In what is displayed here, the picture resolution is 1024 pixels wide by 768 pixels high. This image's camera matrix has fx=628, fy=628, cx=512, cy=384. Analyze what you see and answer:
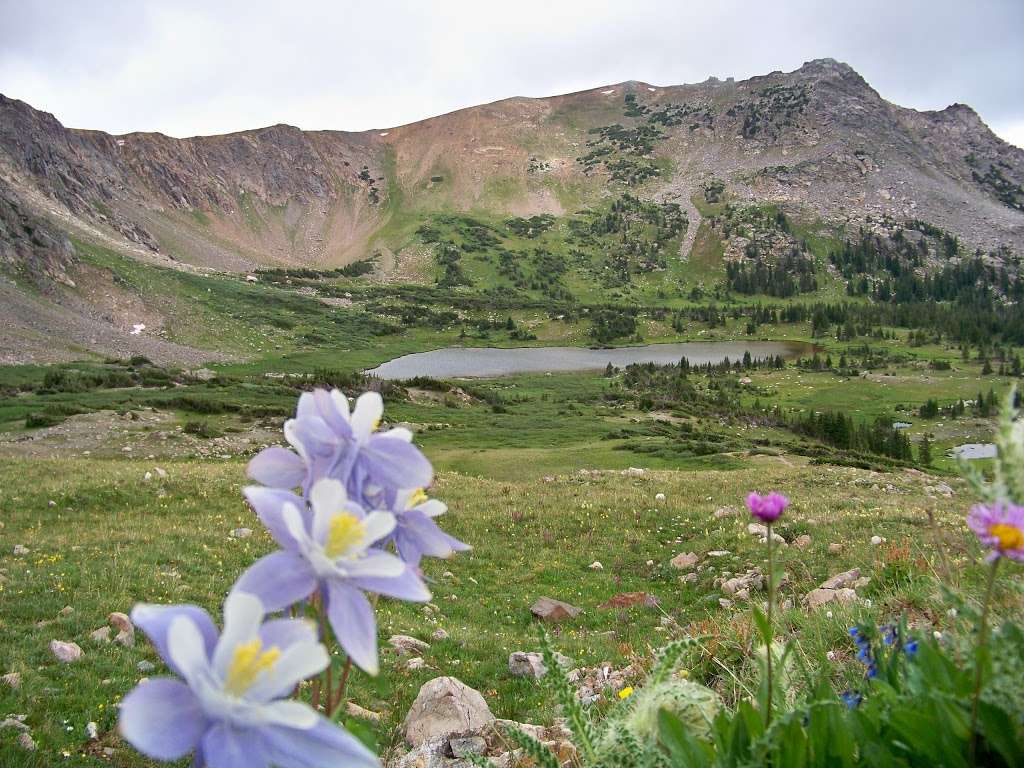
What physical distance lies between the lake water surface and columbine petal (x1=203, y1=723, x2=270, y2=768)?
7717cm

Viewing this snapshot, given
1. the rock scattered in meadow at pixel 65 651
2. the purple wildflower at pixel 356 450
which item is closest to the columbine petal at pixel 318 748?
the purple wildflower at pixel 356 450

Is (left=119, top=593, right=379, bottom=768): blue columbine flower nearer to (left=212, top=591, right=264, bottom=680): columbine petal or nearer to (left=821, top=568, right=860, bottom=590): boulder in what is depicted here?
(left=212, top=591, right=264, bottom=680): columbine petal

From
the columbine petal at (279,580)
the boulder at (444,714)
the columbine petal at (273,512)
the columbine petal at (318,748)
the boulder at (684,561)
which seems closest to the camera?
the columbine petal at (318,748)

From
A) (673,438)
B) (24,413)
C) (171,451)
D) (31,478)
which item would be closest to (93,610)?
(31,478)

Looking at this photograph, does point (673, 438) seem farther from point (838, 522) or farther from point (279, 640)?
point (279, 640)

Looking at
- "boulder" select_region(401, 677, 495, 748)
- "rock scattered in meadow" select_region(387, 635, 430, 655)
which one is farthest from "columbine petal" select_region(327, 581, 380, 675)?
"rock scattered in meadow" select_region(387, 635, 430, 655)


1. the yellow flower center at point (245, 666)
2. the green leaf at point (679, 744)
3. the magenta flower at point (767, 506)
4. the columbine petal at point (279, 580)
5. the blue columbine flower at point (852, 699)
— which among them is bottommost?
the blue columbine flower at point (852, 699)

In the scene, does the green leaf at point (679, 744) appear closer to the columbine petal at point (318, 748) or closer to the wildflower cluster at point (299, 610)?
the wildflower cluster at point (299, 610)

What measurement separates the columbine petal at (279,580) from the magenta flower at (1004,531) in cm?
143

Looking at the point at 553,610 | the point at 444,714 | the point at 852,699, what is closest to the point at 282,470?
the point at 852,699

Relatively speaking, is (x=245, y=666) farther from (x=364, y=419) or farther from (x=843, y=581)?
(x=843, y=581)

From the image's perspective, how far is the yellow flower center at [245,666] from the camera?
43.6 inches

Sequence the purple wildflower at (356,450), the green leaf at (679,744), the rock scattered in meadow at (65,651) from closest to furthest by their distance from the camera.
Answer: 1. the purple wildflower at (356,450)
2. the green leaf at (679,744)
3. the rock scattered in meadow at (65,651)

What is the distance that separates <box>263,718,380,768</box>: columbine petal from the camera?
1047 millimetres
